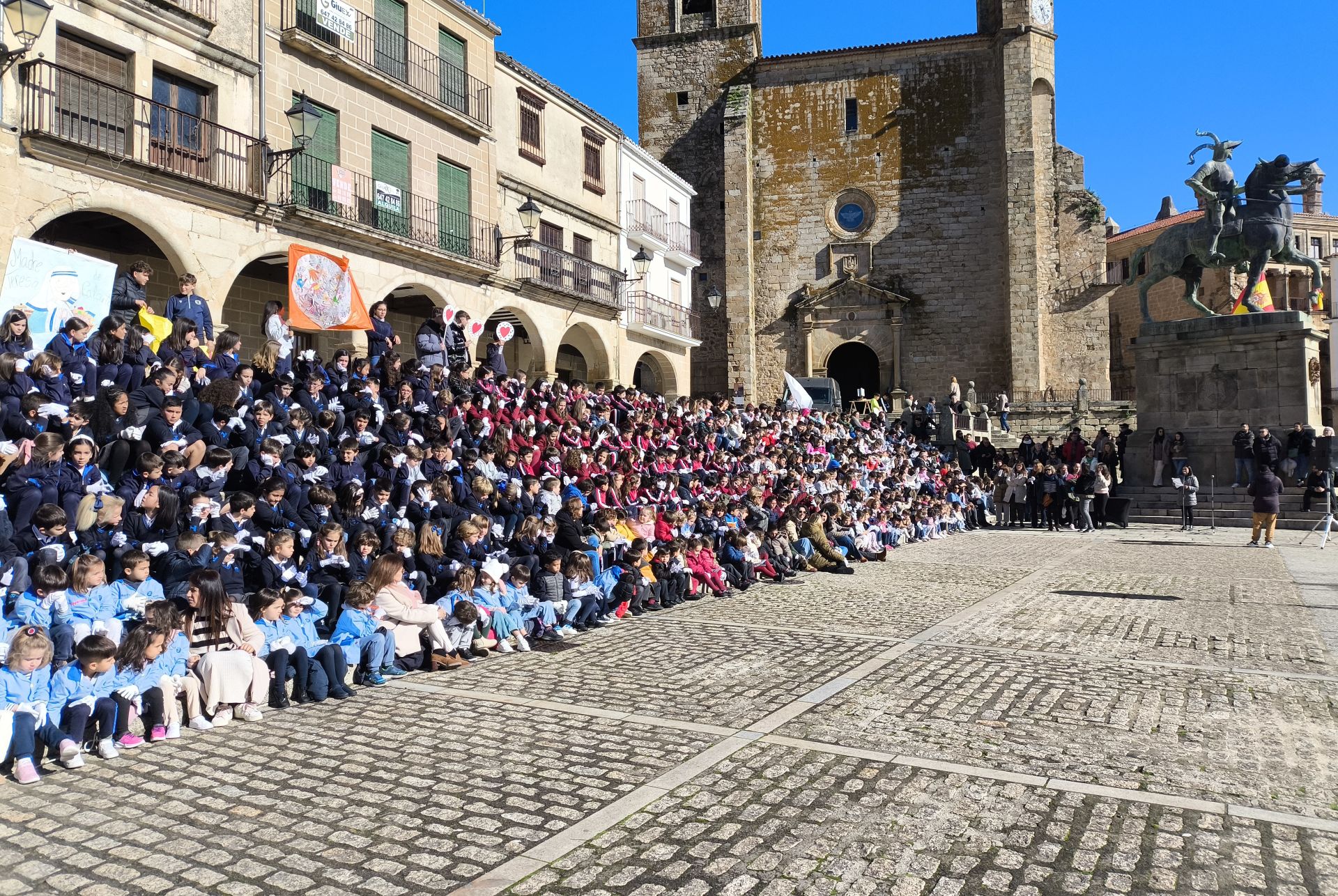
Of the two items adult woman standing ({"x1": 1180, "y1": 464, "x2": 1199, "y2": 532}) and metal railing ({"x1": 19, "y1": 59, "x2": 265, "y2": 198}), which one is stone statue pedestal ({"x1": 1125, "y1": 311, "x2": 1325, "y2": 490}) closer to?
adult woman standing ({"x1": 1180, "y1": 464, "x2": 1199, "y2": 532})

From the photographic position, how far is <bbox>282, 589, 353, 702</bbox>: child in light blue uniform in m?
6.62

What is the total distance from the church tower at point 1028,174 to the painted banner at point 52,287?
107 feet

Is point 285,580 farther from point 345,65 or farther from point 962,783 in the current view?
point 345,65

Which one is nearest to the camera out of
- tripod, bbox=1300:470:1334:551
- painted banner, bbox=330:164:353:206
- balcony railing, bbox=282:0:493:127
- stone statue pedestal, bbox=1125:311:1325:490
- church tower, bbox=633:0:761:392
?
tripod, bbox=1300:470:1334:551

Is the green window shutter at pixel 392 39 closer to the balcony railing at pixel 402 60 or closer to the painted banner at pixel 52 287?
the balcony railing at pixel 402 60

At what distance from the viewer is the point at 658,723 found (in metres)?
5.91

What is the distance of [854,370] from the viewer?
1603 inches

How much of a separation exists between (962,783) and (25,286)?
898 centimetres

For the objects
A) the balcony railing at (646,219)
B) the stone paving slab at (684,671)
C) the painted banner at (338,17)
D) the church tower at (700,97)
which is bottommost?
the stone paving slab at (684,671)

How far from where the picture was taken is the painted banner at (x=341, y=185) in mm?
18109

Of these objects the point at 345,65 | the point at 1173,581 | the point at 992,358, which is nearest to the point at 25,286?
the point at 345,65

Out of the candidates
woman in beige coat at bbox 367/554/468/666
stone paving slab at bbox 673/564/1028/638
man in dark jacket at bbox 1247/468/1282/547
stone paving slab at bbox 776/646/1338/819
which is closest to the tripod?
man in dark jacket at bbox 1247/468/1282/547

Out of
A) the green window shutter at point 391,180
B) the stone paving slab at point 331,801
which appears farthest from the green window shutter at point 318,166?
the stone paving slab at point 331,801

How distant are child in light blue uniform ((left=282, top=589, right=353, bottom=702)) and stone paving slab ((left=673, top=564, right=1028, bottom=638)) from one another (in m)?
4.05
